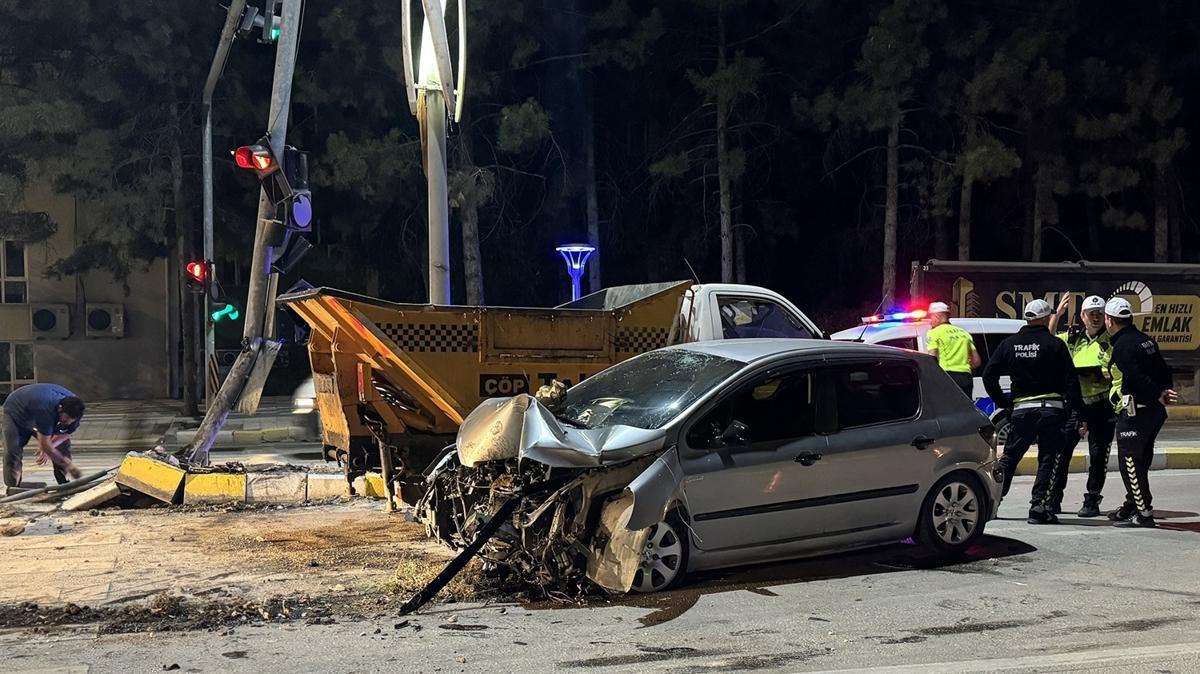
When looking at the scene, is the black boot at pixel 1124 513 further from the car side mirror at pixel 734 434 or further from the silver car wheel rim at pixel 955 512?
the car side mirror at pixel 734 434

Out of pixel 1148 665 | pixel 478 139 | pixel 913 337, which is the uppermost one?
pixel 478 139

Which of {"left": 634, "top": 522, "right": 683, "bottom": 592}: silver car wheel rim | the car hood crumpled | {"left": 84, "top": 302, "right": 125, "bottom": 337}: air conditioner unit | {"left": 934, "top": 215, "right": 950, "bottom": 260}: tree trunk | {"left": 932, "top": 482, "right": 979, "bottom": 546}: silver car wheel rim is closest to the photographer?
the car hood crumpled

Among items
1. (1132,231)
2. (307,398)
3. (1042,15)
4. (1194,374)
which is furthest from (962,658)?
(1132,231)

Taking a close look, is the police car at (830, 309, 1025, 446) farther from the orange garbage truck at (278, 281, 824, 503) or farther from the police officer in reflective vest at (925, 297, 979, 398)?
the orange garbage truck at (278, 281, 824, 503)

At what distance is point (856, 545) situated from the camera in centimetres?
638

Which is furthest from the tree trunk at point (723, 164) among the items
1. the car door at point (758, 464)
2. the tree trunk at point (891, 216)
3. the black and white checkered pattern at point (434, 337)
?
the car door at point (758, 464)

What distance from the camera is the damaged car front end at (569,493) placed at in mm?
5520

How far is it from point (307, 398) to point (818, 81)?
53.6 feet

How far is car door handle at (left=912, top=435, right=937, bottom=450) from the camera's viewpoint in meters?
6.58

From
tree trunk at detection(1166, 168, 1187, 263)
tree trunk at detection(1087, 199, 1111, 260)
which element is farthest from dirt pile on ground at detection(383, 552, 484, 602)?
tree trunk at detection(1087, 199, 1111, 260)

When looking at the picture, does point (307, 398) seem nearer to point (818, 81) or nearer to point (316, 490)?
point (316, 490)

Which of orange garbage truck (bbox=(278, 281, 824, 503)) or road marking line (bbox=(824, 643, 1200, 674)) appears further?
orange garbage truck (bbox=(278, 281, 824, 503))

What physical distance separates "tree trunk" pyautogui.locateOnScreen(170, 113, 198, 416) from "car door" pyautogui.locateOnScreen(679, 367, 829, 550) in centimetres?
1819

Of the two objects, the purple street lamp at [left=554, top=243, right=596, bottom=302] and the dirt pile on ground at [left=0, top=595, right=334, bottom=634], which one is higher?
the purple street lamp at [left=554, top=243, right=596, bottom=302]
